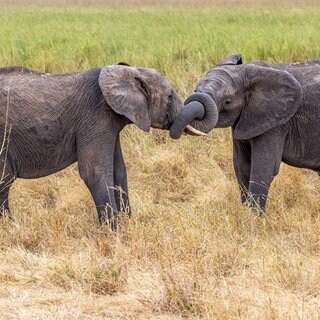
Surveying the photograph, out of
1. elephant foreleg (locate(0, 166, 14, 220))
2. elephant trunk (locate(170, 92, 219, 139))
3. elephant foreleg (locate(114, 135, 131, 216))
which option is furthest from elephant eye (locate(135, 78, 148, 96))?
elephant foreleg (locate(0, 166, 14, 220))

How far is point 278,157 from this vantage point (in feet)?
23.8

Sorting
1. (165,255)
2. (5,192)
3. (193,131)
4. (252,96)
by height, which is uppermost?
(252,96)

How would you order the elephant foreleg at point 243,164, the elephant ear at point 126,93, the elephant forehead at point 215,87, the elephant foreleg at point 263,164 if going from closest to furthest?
the elephant ear at point 126,93 < the elephant forehead at point 215,87 < the elephant foreleg at point 263,164 < the elephant foreleg at point 243,164

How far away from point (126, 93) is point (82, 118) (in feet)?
1.26

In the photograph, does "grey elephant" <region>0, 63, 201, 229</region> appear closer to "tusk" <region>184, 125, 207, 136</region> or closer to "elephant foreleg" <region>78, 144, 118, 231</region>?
"elephant foreleg" <region>78, 144, 118, 231</region>

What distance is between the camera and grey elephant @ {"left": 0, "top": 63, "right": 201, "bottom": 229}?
6.83 meters

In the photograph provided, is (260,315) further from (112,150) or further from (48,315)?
(112,150)

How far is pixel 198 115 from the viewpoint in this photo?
689 cm

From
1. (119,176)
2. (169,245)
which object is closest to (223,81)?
(119,176)

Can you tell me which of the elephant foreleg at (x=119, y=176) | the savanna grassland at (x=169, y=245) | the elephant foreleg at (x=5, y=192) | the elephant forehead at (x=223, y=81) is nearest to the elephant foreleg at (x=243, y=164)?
the savanna grassland at (x=169, y=245)

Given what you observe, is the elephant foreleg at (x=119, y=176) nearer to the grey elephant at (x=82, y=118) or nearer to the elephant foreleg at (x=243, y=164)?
the grey elephant at (x=82, y=118)

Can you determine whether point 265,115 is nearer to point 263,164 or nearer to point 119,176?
point 263,164

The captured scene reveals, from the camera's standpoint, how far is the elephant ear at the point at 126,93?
A: 266 inches

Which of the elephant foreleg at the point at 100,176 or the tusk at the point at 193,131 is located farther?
the tusk at the point at 193,131
